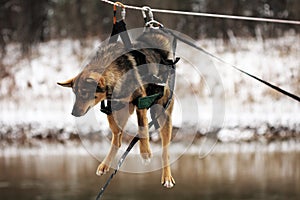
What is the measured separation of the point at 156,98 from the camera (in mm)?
1940

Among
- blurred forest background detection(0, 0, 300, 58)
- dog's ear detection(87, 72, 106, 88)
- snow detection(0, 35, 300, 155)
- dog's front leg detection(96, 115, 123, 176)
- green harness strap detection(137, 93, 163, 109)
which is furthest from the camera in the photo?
blurred forest background detection(0, 0, 300, 58)

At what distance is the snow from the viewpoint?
1689 cm

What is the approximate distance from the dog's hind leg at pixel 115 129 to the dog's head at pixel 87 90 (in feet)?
0.31

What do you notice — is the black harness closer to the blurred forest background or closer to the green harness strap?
the green harness strap

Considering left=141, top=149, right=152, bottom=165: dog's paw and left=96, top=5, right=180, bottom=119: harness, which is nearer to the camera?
left=96, top=5, right=180, bottom=119: harness

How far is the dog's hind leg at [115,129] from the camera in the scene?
187 centimetres

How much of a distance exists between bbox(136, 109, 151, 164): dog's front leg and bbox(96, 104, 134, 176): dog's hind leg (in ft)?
0.15

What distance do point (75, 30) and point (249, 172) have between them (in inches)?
308

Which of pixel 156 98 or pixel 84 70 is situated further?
pixel 156 98

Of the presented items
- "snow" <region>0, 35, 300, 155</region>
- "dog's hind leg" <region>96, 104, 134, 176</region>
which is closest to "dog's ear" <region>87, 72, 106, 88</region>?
"dog's hind leg" <region>96, 104, 134, 176</region>

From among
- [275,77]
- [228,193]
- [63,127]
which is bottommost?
[228,193]

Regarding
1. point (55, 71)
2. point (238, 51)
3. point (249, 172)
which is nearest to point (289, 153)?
point (249, 172)

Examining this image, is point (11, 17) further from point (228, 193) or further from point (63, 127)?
point (228, 193)

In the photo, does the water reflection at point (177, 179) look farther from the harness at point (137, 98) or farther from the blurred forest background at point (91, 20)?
the harness at point (137, 98)
